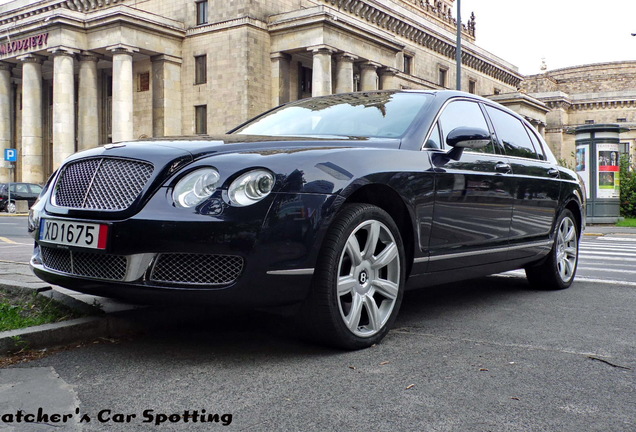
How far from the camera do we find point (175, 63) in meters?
43.8

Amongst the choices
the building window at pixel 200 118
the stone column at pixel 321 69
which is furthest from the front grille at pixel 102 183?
the building window at pixel 200 118

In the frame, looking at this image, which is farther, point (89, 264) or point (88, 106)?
point (88, 106)

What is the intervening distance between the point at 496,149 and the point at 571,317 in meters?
1.43

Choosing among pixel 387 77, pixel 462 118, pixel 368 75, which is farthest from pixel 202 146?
pixel 387 77

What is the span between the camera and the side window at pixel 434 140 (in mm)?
4422

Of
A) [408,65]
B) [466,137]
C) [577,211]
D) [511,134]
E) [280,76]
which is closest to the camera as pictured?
[466,137]

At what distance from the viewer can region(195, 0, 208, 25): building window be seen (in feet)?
143

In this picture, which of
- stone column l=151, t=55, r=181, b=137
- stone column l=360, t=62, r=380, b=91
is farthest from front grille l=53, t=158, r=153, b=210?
stone column l=360, t=62, r=380, b=91

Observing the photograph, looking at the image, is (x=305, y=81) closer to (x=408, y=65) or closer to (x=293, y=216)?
(x=408, y=65)

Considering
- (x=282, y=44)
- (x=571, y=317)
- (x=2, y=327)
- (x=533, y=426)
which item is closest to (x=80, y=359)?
(x=2, y=327)

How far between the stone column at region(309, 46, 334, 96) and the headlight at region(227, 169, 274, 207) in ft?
124

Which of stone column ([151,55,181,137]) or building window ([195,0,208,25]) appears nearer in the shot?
stone column ([151,55,181,137])

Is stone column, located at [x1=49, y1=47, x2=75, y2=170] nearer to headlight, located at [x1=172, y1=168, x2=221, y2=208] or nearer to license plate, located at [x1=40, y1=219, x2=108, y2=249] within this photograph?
license plate, located at [x1=40, y1=219, x2=108, y2=249]

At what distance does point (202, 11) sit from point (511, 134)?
41.5 m
